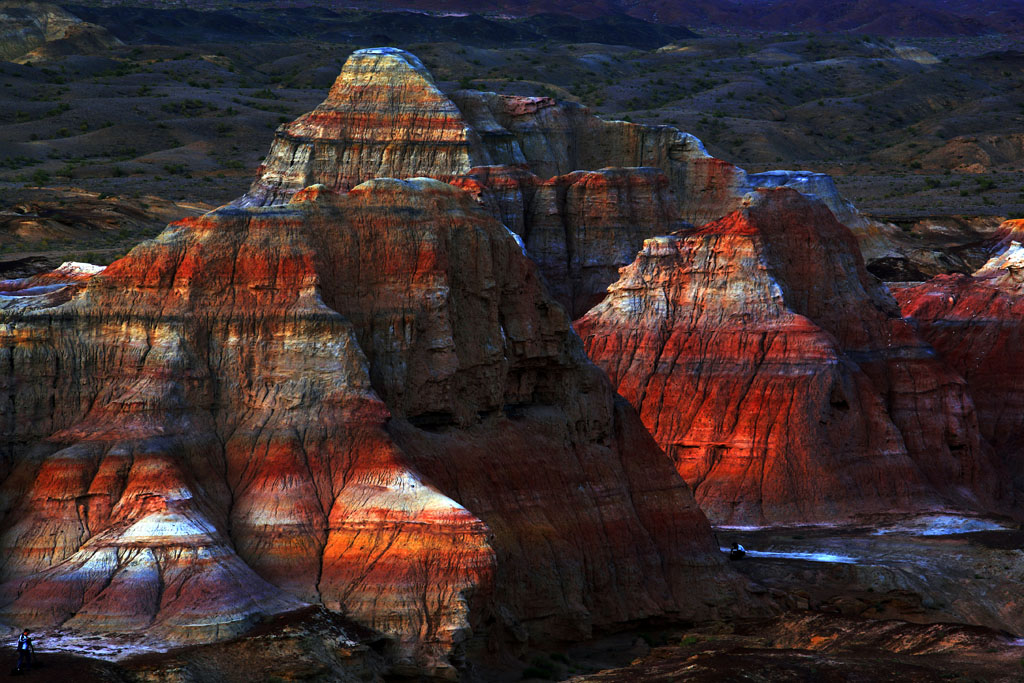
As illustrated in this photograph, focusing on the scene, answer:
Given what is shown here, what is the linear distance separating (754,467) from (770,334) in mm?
5127

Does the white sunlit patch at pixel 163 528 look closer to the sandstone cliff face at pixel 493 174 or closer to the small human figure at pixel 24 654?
the small human figure at pixel 24 654

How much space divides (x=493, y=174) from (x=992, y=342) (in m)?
22.3

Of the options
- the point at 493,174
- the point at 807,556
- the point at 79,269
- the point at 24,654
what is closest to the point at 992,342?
the point at 493,174

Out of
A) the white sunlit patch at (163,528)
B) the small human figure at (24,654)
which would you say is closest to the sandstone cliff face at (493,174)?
the white sunlit patch at (163,528)

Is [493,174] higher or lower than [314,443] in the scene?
higher

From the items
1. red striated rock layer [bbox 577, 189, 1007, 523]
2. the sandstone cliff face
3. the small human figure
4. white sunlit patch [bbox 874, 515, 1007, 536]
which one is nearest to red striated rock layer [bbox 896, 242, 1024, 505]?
red striated rock layer [bbox 577, 189, 1007, 523]

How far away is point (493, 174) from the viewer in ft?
287

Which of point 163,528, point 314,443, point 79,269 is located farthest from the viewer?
point 79,269

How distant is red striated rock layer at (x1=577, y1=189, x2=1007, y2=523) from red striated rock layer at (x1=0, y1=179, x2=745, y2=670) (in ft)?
71.2

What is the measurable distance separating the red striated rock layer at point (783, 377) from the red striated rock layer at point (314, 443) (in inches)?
855

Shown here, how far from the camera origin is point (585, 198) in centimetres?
8881

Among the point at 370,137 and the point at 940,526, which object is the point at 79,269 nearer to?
the point at 940,526

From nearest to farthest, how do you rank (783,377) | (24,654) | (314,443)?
(24,654) → (314,443) → (783,377)

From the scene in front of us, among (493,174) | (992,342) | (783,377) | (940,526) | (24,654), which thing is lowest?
(940,526)
